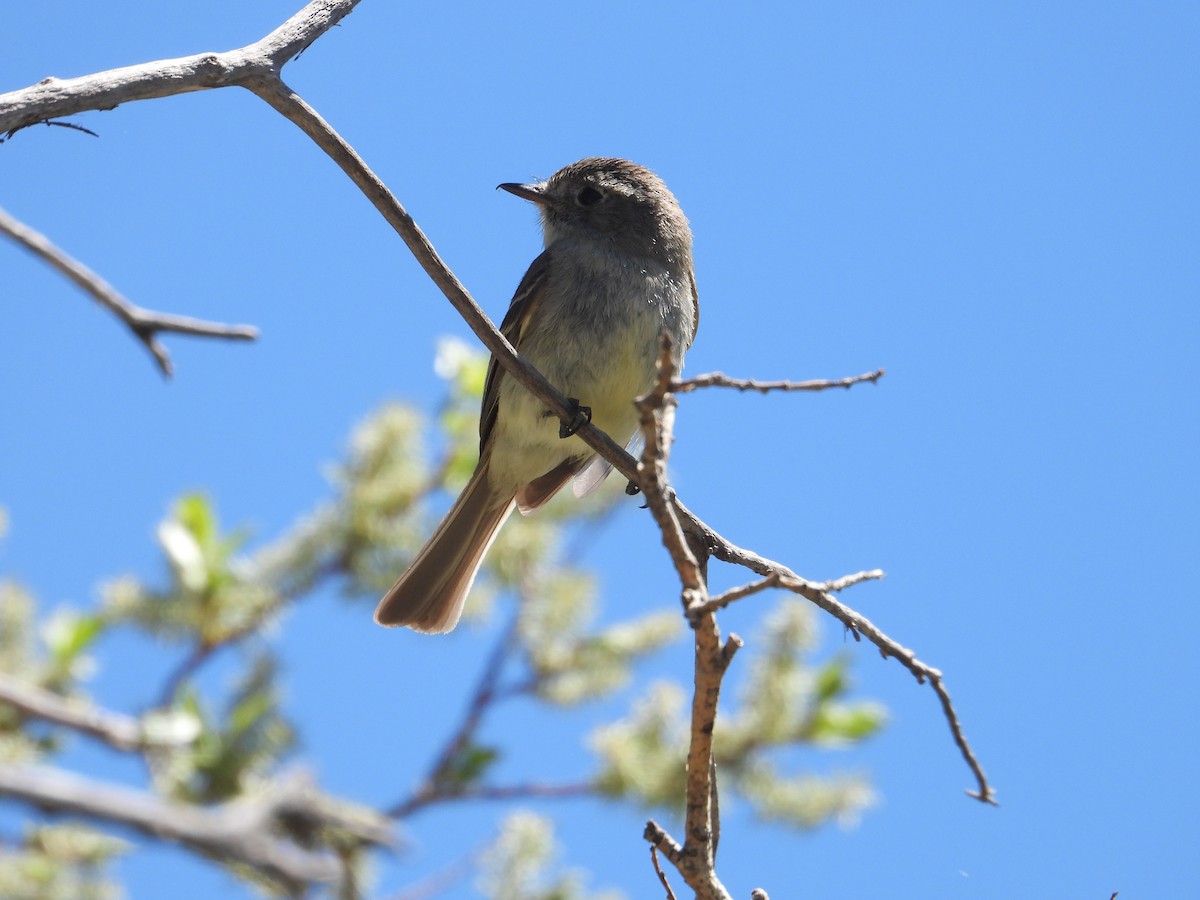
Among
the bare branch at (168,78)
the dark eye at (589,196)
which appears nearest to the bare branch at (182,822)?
the bare branch at (168,78)

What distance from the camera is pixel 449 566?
16.9 feet

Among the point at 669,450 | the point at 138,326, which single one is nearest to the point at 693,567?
the point at 669,450

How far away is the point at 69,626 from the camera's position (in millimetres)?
4598

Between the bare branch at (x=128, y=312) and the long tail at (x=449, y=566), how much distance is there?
2.87m

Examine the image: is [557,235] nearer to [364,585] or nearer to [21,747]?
[364,585]

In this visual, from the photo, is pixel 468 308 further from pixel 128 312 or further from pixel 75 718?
pixel 75 718

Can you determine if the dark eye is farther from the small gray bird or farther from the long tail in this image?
the long tail

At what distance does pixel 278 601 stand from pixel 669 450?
3.40 meters

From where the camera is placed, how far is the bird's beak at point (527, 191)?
589cm

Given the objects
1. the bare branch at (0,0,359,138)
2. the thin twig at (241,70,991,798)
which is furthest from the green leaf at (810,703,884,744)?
the bare branch at (0,0,359,138)

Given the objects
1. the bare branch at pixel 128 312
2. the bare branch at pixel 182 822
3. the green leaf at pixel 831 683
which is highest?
the green leaf at pixel 831 683

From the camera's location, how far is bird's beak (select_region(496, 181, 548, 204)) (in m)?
5.89

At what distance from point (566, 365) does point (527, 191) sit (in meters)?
1.39

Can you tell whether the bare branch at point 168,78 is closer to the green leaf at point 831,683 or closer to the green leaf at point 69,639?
the green leaf at point 69,639
